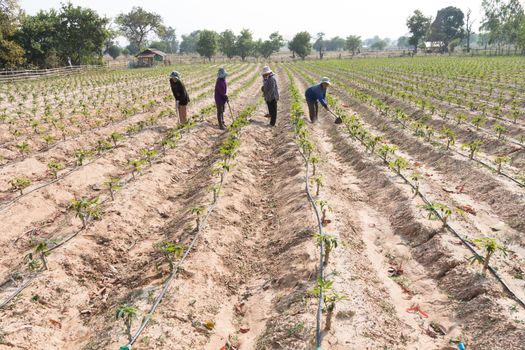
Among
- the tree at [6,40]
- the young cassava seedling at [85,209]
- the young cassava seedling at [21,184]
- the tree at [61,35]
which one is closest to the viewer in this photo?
the young cassava seedling at [85,209]

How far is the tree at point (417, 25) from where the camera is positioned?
7781cm

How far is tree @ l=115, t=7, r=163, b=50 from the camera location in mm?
72125

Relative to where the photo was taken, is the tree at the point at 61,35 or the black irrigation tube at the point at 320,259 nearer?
the black irrigation tube at the point at 320,259

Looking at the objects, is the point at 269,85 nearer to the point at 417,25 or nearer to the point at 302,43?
the point at 302,43

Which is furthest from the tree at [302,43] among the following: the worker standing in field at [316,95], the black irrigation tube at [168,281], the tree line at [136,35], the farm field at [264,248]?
the black irrigation tube at [168,281]

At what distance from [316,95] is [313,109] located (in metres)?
0.93

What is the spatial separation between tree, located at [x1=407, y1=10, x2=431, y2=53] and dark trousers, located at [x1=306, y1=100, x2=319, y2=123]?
74.8m

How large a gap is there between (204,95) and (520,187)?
46.4 ft

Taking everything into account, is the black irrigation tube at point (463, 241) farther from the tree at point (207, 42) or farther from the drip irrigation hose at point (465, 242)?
the tree at point (207, 42)

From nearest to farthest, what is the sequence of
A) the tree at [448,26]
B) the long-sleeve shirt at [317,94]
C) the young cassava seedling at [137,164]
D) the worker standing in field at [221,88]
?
1. the young cassava seedling at [137,164]
2. the worker standing in field at [221,88]
3. the long-sleeve shirt at [317,94]
4. the tree at [448,26]

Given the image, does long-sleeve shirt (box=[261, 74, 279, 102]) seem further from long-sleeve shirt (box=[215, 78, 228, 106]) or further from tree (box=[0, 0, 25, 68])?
tree (box=[0, 0, 25, 68])

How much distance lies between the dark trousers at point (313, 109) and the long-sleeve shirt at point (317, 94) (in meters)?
0.19

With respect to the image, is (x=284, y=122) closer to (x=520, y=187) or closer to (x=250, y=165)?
(x=250, y=165)

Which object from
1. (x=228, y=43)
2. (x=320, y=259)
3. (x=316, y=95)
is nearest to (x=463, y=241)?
(x=320, y=259)
